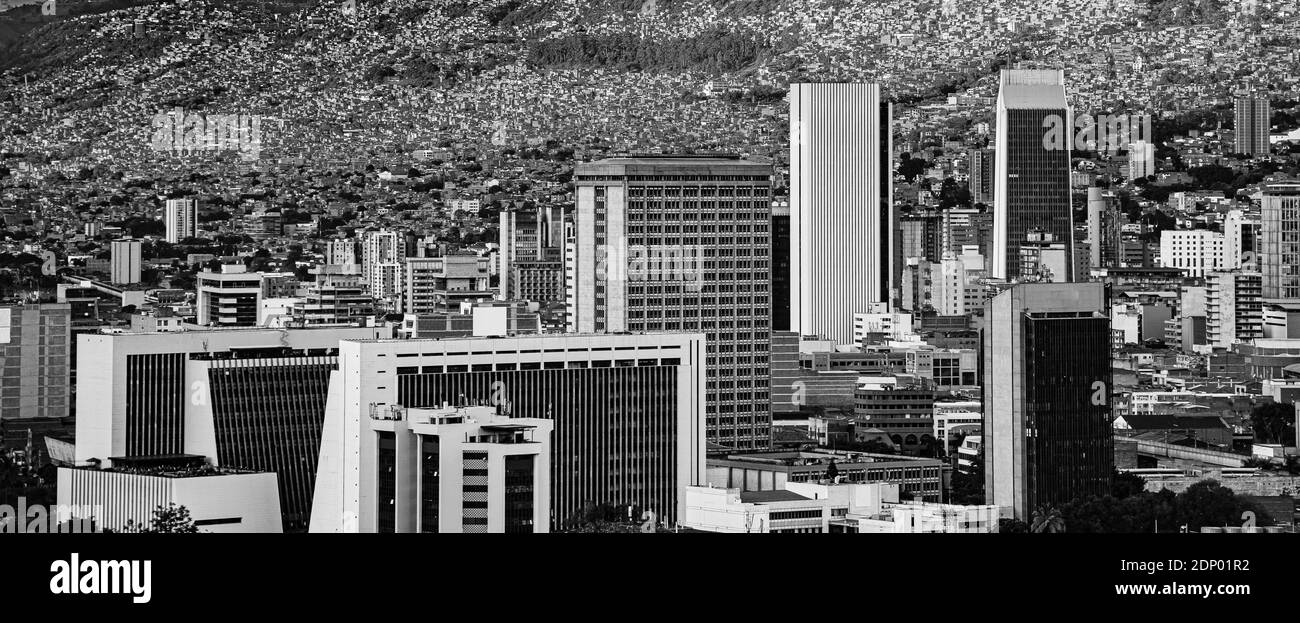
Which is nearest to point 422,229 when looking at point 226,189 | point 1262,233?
point 226,189

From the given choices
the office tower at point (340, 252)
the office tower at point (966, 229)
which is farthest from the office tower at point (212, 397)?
the office tower at point (966, 229)

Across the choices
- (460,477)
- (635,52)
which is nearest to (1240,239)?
(635,52)

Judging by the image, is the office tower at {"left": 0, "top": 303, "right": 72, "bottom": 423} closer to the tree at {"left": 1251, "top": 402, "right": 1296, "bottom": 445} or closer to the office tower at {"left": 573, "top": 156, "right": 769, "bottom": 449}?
the office tower at {"left": 573, "top": 156, "right": 769, "bottom": 449}

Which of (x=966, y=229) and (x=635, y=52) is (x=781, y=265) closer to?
(x=635, y=52)

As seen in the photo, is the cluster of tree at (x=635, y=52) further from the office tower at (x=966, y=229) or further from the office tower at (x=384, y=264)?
the office tower at (x=966, y=229)
